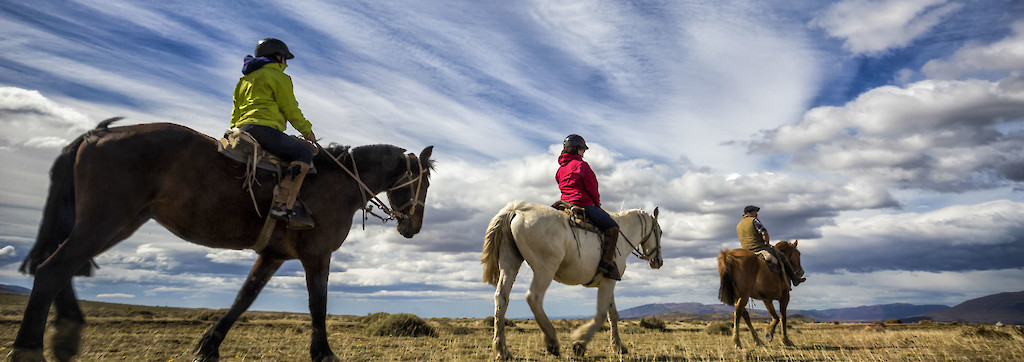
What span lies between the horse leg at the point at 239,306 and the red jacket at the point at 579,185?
4.73 metres

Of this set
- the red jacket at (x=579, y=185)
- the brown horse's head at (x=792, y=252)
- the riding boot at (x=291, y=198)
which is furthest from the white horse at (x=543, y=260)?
the brown horse's head at (x=792, y=252)

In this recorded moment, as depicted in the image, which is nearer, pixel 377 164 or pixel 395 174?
pixel 377 164

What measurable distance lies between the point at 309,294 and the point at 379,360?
2011 mm

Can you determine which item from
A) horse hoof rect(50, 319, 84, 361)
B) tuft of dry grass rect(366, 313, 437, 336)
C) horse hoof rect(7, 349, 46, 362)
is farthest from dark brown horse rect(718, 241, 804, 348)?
horse hoof rect(7, 349, 46, 362)

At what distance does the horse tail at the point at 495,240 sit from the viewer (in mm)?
9062

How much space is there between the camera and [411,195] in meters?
8.21

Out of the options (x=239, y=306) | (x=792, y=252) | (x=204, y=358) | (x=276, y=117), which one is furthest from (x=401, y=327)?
(x=792, y=252)

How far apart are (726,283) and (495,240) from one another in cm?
715

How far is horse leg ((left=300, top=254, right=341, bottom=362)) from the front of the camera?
6980 mm

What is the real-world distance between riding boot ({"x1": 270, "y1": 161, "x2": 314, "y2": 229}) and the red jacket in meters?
4.56

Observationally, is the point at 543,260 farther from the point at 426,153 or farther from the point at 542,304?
the point at 426,153

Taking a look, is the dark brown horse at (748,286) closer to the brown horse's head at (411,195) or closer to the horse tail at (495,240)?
the horse tail at (495,240)

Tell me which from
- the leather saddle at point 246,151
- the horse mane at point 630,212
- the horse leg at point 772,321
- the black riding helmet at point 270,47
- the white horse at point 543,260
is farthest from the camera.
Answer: the horse leg at point 772,321

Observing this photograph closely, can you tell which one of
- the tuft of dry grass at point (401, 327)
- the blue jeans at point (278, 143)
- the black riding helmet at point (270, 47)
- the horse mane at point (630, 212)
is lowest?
the tuft of dry grass at point (401, 327)
